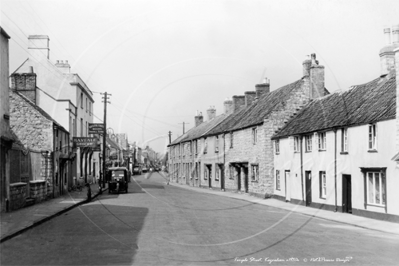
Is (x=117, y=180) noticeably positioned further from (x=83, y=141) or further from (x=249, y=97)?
(x=249, y=97)

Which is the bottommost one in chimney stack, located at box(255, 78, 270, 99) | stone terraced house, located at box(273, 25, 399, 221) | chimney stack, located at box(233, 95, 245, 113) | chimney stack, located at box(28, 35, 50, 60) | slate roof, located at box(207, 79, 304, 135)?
stone terraced house, located at box(273, 25, 399, 221)

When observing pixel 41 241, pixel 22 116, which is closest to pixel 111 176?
pixel 22 116

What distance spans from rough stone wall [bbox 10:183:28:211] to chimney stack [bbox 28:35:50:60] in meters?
19.2

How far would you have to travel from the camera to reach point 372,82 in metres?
24.9

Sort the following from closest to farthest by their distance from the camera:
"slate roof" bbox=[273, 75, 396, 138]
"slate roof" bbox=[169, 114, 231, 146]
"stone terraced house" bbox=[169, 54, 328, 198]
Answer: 1. "slate roof" bbox=[273, 75, 396, 138]
2. "stone terraced house" bbox=[169, 54, 328, 198]
3. "slate roof" bbox=[169, 114, 231, 146]

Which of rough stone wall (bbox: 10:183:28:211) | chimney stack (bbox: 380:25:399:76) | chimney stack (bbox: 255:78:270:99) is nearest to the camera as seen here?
rough stone wall (bbox: 10:183:28:211)

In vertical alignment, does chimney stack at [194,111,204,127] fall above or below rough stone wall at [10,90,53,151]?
above

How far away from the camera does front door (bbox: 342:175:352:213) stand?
22172mm

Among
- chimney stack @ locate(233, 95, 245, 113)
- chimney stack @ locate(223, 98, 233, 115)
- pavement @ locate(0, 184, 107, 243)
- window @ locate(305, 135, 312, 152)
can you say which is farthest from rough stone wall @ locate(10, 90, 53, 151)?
chimney stack @ locate(223, 98, 233, 115)

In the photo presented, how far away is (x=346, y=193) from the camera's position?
22.4 metres

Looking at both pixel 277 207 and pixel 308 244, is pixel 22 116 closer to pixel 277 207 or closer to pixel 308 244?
pixel 277 207

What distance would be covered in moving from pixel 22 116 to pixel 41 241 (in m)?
18.9

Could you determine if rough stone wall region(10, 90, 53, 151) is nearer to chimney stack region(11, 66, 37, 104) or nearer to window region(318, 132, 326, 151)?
chimney stack region(11, 66, 37, 104)

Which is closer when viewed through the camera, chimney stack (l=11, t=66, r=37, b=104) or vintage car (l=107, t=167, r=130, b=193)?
chimney stack (l=11, t=66, r=37, b=104)
